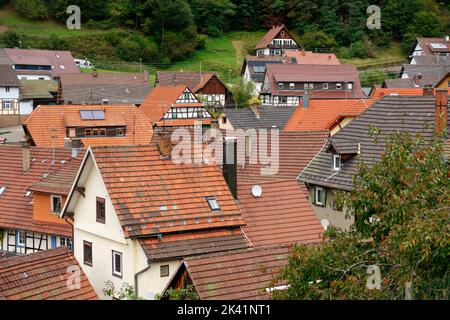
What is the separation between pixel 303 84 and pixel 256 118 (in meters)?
27.2

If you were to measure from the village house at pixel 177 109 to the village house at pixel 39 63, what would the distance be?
19211 millimetres

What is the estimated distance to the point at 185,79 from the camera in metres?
76.6

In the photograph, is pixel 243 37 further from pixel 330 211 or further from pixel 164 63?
pixel 330 211

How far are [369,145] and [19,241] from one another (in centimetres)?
1107

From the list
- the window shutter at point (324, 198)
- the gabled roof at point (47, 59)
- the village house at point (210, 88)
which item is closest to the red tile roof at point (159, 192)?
the window shutter at point (324, 198)

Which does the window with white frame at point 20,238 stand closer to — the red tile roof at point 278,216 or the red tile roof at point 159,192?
the red tile roof at point 159,192

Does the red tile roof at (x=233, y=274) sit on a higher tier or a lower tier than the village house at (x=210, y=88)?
lower

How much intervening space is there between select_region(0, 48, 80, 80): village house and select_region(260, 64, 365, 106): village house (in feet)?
65.9

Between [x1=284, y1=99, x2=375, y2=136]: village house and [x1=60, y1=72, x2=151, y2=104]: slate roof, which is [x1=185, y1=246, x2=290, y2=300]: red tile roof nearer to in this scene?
[x1=284, y1=99, x2=375, y2=136]: village house

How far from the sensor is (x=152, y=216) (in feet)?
61.7

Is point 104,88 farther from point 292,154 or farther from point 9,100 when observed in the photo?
point 292,154

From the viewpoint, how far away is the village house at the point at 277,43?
97.4 metres
